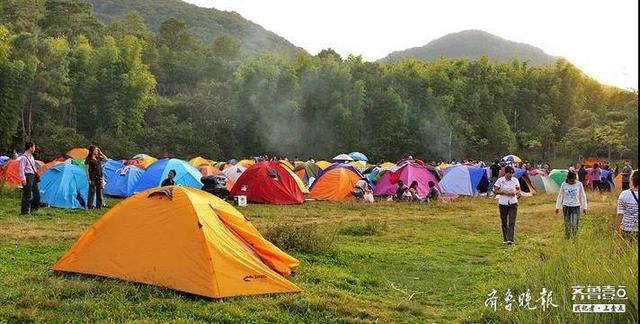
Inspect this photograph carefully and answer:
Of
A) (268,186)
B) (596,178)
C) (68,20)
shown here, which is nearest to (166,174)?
(268,186)

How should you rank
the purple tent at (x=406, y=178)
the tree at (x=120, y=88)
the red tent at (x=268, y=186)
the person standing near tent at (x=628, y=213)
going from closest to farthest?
the person standing near tent at (x=628, y=213) → the red tent at (x=268, y=186) → the purple tent at (x=406, y=178) → the tree at (x=120, y=88)

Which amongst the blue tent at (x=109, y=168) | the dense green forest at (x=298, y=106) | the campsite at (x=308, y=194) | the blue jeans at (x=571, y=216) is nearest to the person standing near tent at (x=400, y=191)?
the campsite at (x=308, y=194)

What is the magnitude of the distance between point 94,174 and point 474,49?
165 m

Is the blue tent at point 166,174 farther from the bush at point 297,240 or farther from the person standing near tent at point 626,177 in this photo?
the person standing near tent at point 626,177

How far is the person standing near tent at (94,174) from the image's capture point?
1211 cm

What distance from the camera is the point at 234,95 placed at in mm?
40000

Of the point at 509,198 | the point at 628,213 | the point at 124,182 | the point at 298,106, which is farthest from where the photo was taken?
the point at 298,106

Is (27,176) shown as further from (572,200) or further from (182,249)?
(572,200)

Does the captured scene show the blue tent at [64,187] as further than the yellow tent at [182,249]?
Yes

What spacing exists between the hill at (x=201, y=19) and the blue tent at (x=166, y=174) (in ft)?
315

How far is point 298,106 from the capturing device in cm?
3828

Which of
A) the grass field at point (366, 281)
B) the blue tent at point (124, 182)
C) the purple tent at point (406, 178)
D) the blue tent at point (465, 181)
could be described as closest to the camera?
the grass field at point (366, 281)

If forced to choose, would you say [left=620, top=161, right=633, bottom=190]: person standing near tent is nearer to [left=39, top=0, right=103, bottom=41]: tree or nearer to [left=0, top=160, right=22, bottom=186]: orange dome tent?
[left=0, top=160, right=22, bottom=186]: orange dome tent

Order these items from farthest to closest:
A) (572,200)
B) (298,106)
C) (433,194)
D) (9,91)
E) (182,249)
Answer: (298,106) < (9,91) < (433,194) < (572,200) < (182,249)
